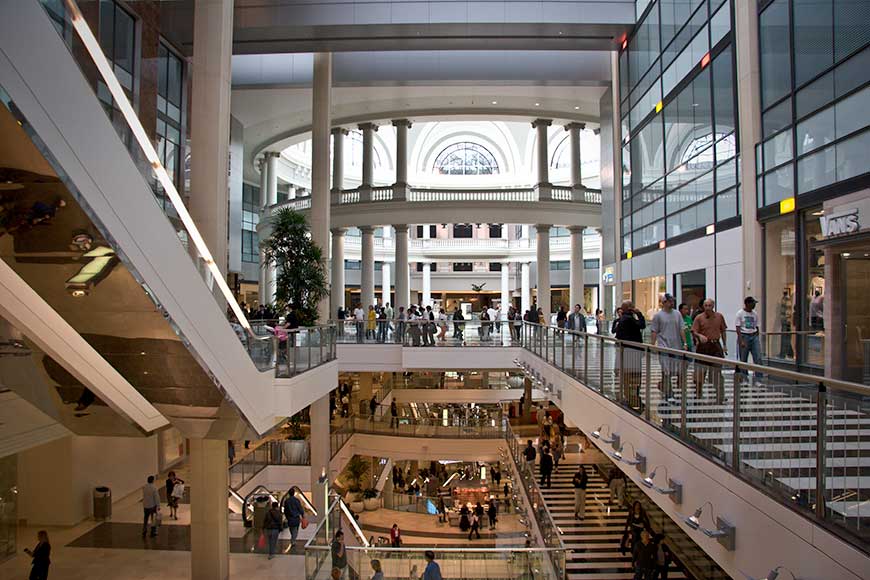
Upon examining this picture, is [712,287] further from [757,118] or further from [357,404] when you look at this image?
[357,404]

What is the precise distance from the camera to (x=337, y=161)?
27.5 meters

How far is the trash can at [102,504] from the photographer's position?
15.6 metres

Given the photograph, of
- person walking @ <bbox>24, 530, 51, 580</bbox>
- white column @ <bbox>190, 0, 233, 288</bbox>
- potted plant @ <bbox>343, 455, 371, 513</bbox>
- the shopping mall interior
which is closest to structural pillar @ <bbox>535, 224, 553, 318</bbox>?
the shopping mall interior

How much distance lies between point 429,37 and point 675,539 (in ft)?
50.5

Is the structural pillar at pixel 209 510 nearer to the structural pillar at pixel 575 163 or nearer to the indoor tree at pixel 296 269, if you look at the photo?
the indoor tree at pixel 296 269

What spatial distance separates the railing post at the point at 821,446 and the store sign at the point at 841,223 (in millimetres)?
6712

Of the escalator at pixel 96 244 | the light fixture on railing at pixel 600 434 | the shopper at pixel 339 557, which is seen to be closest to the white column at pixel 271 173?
the escalator at pixel 96 244

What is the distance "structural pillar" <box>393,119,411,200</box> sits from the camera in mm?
25406

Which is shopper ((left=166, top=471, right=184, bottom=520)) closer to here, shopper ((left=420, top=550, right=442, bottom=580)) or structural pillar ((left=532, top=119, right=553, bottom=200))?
shopper ((left=420, top=550, right=442, bottom=580))

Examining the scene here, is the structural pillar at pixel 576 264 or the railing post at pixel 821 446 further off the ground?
the structural pillar at pixel 576 264

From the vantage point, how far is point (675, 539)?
43.2ft

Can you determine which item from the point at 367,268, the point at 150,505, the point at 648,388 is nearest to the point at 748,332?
the point at 648,388

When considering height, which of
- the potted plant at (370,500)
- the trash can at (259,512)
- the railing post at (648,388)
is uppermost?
the railing post at (648,388)

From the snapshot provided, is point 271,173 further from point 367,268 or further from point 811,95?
point 811,95
